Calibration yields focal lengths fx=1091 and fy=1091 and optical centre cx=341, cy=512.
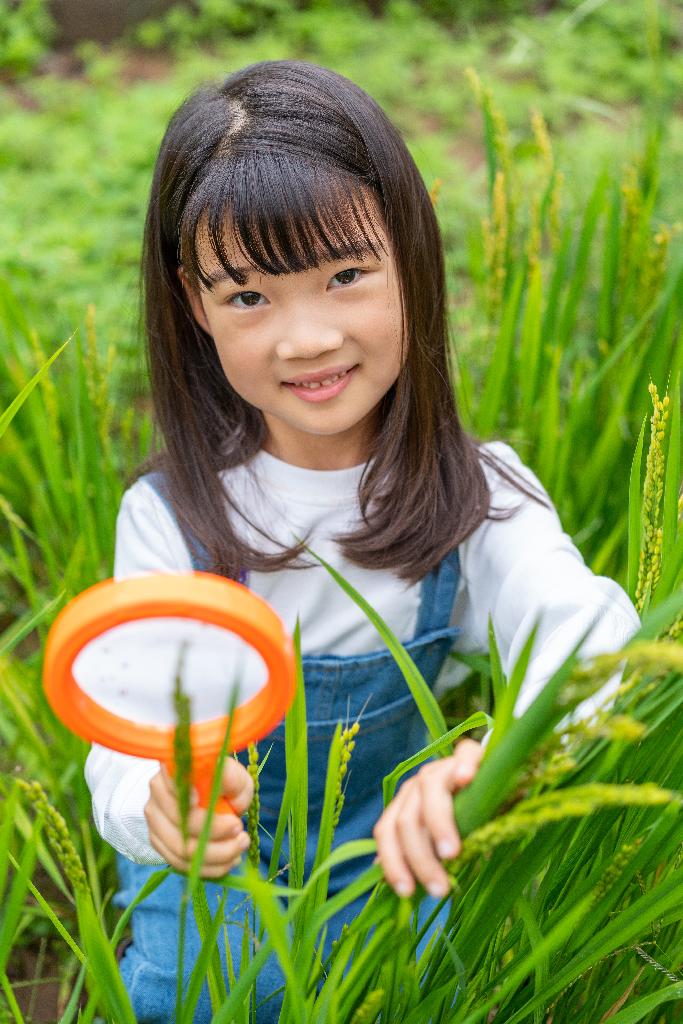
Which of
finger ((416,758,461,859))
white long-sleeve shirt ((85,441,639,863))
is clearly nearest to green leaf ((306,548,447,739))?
finger ((416,758,461,859))

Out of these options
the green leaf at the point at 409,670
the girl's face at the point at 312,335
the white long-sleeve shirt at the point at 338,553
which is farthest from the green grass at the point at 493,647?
the girl's face at the point at 312,335

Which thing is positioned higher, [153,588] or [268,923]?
[153,588]

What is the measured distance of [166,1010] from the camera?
1.25 m

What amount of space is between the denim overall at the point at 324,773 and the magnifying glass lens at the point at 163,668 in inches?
21.0

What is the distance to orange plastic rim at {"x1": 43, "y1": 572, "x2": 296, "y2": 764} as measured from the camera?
2.18 ft

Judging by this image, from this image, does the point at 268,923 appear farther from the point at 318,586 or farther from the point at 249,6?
the point at 249,6

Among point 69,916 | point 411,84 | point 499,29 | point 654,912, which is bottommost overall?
point 69,916

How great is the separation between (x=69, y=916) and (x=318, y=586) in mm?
587

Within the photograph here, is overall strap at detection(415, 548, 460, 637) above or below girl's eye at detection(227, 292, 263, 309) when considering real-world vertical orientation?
below

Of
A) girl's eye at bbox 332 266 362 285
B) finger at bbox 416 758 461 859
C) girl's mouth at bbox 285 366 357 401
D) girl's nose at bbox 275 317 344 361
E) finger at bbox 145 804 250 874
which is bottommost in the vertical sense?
finger at bbox 145 804 250 874

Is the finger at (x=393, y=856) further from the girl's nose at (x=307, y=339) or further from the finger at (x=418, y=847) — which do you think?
the girl's nose at (x=307, y=339)

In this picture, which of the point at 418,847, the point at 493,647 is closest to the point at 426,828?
the point at 418,847

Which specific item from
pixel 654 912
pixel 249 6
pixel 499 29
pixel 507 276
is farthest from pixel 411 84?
pixel 654 912

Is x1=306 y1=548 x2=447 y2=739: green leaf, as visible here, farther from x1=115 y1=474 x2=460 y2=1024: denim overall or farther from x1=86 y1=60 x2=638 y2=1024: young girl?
x1=115 y1=474 x2=460 y2=1024: denim overall
